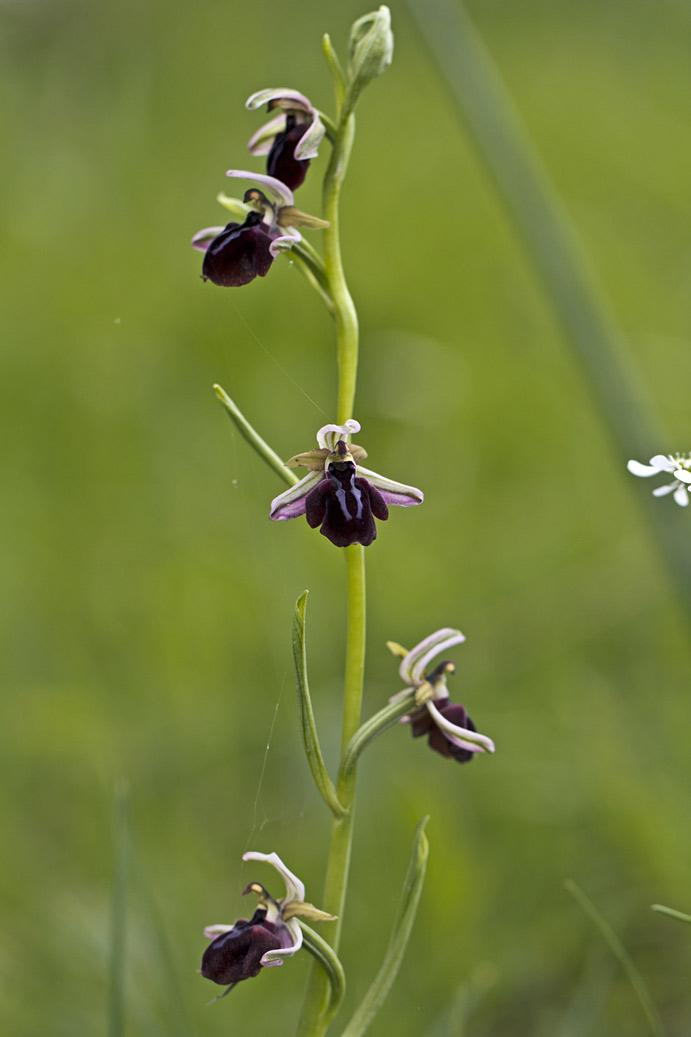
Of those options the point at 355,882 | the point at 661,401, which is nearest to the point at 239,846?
the point at 355,882

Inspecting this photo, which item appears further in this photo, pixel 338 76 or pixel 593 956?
pixel 593 956

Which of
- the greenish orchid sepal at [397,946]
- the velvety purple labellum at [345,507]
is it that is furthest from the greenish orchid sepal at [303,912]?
the velvety purple labellum at [345,507]

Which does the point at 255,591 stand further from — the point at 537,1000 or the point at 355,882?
the point at 537,1000

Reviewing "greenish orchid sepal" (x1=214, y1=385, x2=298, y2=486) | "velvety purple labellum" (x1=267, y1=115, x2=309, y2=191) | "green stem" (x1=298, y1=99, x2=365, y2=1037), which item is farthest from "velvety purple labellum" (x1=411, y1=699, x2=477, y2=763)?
"velvety purple labellum" (x1=267, y1=115, x2=309, y2=191)

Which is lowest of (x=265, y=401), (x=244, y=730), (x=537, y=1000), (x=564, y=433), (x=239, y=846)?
(x=537, y=1000)

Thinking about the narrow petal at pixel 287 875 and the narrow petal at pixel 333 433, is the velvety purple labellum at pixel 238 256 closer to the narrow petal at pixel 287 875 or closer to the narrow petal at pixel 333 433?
the narrow petal at pixel 333 433

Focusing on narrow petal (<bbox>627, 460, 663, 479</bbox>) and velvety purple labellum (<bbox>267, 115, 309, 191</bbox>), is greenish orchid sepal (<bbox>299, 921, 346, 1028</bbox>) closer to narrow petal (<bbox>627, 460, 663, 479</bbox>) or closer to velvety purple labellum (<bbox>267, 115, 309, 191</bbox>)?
narrow petal (<bbox>627, 460, 663, 479</bbox>)
